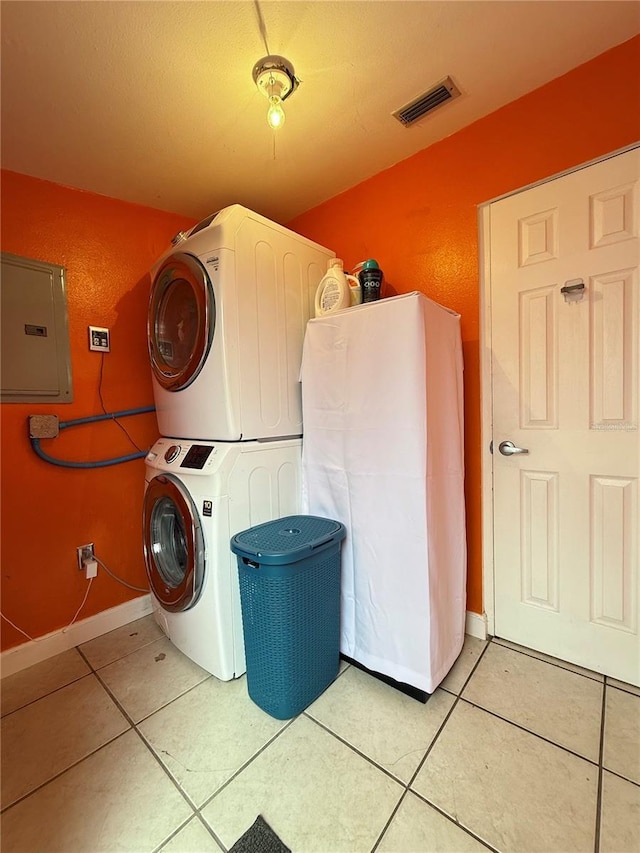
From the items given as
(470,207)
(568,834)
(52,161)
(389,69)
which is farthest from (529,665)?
(52,161)

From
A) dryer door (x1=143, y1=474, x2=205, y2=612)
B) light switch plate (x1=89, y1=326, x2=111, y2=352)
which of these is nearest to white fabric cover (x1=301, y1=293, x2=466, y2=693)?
dryer door (x1=143, y1=474, x2=205, y2=612)

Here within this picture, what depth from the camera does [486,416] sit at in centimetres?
165

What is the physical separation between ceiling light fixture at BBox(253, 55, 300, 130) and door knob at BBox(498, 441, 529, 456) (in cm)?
159

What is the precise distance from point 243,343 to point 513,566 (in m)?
1.59

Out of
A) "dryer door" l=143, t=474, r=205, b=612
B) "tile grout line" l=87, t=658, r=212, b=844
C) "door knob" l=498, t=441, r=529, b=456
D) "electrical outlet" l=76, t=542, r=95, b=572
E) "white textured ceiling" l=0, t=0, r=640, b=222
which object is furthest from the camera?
"electrical outlet" l=76, t=542, r=95, b=572

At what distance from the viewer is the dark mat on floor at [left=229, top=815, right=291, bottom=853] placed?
0.89 metres

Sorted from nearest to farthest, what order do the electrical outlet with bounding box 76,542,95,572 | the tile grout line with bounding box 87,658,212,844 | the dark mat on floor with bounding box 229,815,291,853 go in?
the dark mat on floor with bounding box 229,815,291,853
the tile grout line with bounding box 87,658,212,844
the electrical outlet with bounding box 76,542,95,572

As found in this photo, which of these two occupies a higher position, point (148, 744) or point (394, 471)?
point (394, 471)

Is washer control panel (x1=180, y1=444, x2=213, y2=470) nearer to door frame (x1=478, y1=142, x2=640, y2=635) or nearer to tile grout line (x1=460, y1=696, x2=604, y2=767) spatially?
door frame (x1=478, y1=142, x2=640, y2=635)

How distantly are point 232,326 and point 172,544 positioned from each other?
1.14 meters

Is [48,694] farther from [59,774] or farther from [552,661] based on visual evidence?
[552,661]

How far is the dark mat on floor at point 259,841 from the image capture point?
89 cm

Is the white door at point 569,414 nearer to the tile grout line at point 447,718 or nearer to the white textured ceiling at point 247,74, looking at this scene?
the tile grout line at point 447,718

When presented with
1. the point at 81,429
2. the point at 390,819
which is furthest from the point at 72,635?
the point at 390,819
